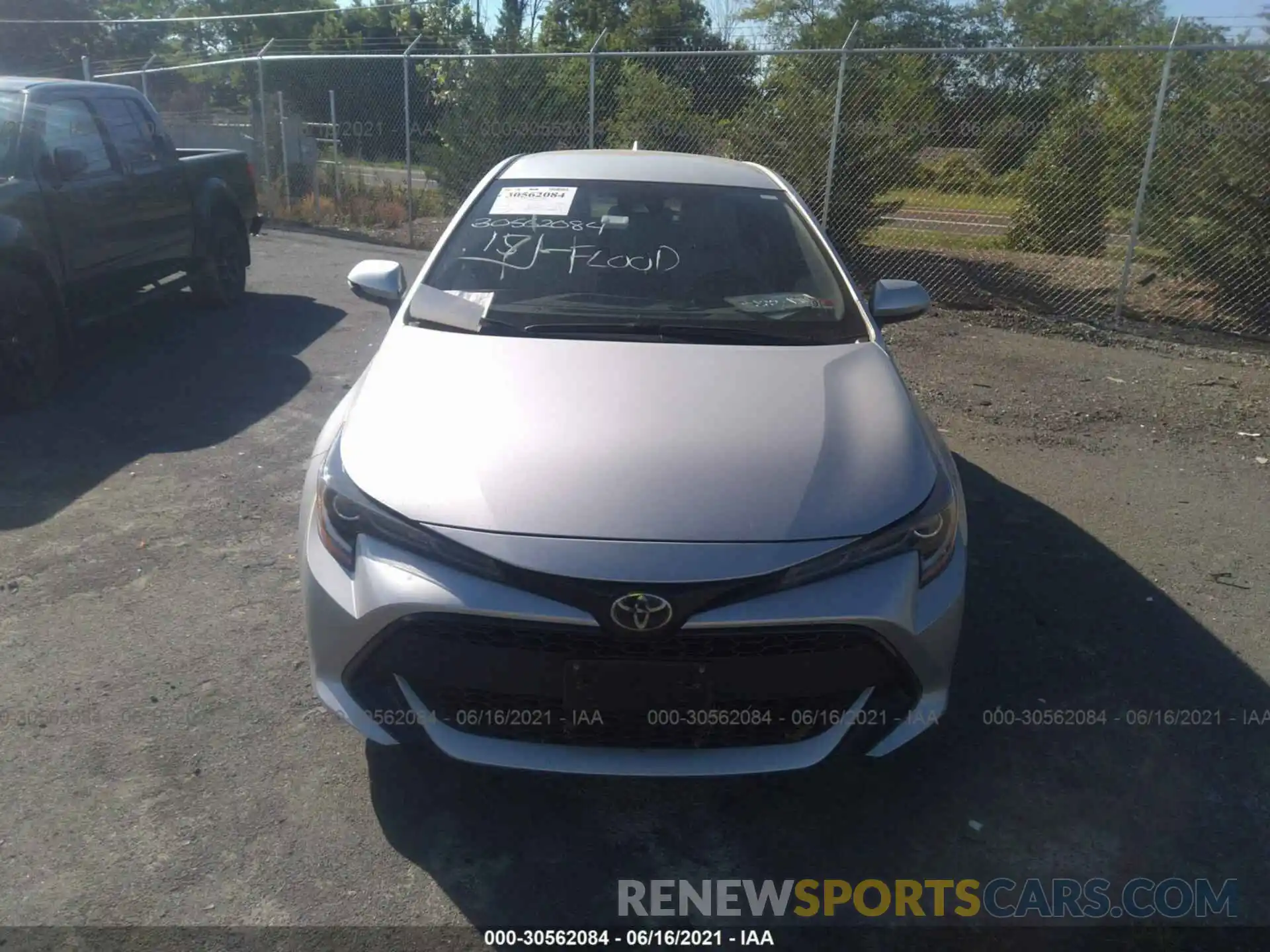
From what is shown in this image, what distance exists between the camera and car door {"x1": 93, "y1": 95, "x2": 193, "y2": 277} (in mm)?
7180

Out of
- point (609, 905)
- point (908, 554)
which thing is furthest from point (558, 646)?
point (908, 554)

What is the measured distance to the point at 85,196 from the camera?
6.52 meters

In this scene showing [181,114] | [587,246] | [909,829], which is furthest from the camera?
[181,114]

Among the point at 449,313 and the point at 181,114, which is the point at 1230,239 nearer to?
the point at 449,313

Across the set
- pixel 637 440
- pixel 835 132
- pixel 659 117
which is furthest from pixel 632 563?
pixel 659 117

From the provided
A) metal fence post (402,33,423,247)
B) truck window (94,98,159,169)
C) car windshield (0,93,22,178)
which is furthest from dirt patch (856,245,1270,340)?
car windshield (0,93,22,178)

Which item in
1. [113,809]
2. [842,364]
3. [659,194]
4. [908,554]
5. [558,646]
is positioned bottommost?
[113,809]

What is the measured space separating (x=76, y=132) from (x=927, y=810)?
22.1ft

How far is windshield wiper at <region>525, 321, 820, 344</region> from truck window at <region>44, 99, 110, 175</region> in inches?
183

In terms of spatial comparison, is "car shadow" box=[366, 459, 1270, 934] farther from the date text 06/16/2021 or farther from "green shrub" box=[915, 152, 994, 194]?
"green shrub" box=[915, 152, 994, 194]

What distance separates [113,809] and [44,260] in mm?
4454

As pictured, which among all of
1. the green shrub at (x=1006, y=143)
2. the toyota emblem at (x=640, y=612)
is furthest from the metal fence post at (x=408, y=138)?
the toyota emblem at (x=640, y=612)

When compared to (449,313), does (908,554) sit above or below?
below

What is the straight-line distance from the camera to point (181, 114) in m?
18.3
